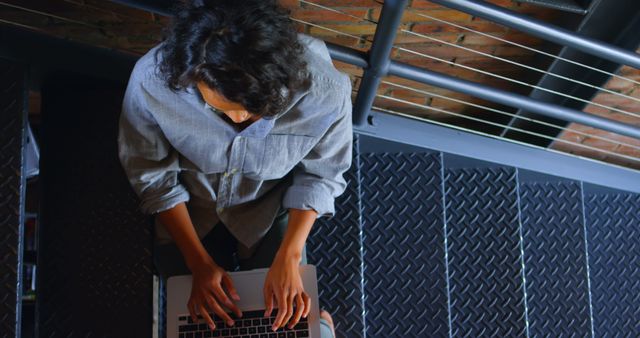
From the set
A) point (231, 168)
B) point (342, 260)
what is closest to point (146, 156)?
point (231, 168)

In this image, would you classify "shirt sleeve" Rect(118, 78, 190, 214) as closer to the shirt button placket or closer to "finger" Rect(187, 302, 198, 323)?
the shirt button placket

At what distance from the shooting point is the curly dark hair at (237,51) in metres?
1.37

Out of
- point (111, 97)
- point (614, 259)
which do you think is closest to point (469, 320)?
point (614, 259)

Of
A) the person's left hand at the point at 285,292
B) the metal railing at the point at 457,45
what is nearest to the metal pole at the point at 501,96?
the metal railing at the point at 457,45

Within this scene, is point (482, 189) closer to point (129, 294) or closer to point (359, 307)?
point (359, 307)

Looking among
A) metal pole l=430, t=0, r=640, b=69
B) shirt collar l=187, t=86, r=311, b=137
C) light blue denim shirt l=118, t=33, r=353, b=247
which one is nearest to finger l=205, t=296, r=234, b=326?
light blue denim shirt l=118, t=33, r=353, b=247

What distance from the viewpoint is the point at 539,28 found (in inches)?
80.7

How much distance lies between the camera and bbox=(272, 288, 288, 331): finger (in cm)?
184

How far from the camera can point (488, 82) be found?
2.86m

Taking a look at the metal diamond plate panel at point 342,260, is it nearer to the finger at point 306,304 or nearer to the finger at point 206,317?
the finger at point 306,304

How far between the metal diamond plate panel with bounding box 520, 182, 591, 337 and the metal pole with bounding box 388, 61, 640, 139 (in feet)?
1.39

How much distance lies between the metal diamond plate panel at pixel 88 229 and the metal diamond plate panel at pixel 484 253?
1076 mm

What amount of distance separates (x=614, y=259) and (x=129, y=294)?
185cm

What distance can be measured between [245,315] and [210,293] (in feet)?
0.36
